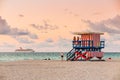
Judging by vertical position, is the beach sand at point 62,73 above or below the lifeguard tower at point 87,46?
below

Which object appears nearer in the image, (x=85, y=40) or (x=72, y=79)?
(x=72, y=79)

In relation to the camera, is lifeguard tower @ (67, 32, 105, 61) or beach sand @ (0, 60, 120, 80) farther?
lifeguard tower @ (67, 32, 105, 61)

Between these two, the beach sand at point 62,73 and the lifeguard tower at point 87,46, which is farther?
the lifeguard tower at point 87,46

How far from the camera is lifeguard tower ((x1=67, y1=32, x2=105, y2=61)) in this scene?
47.1 metres

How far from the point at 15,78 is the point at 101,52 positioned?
2673cm

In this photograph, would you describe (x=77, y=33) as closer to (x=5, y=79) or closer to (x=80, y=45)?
(x=80, y=45)

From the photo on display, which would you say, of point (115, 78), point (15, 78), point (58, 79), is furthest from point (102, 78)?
point (15, 78)

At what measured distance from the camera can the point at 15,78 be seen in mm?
22500

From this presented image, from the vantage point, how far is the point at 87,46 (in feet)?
155

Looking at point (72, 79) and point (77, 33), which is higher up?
point (77, 33)

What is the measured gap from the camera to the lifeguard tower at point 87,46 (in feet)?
155

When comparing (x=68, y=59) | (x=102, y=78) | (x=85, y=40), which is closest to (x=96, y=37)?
(x=85, y=40)

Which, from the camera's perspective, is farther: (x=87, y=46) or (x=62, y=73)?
(x=87, y=46)

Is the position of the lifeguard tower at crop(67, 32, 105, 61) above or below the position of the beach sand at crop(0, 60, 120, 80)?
above
